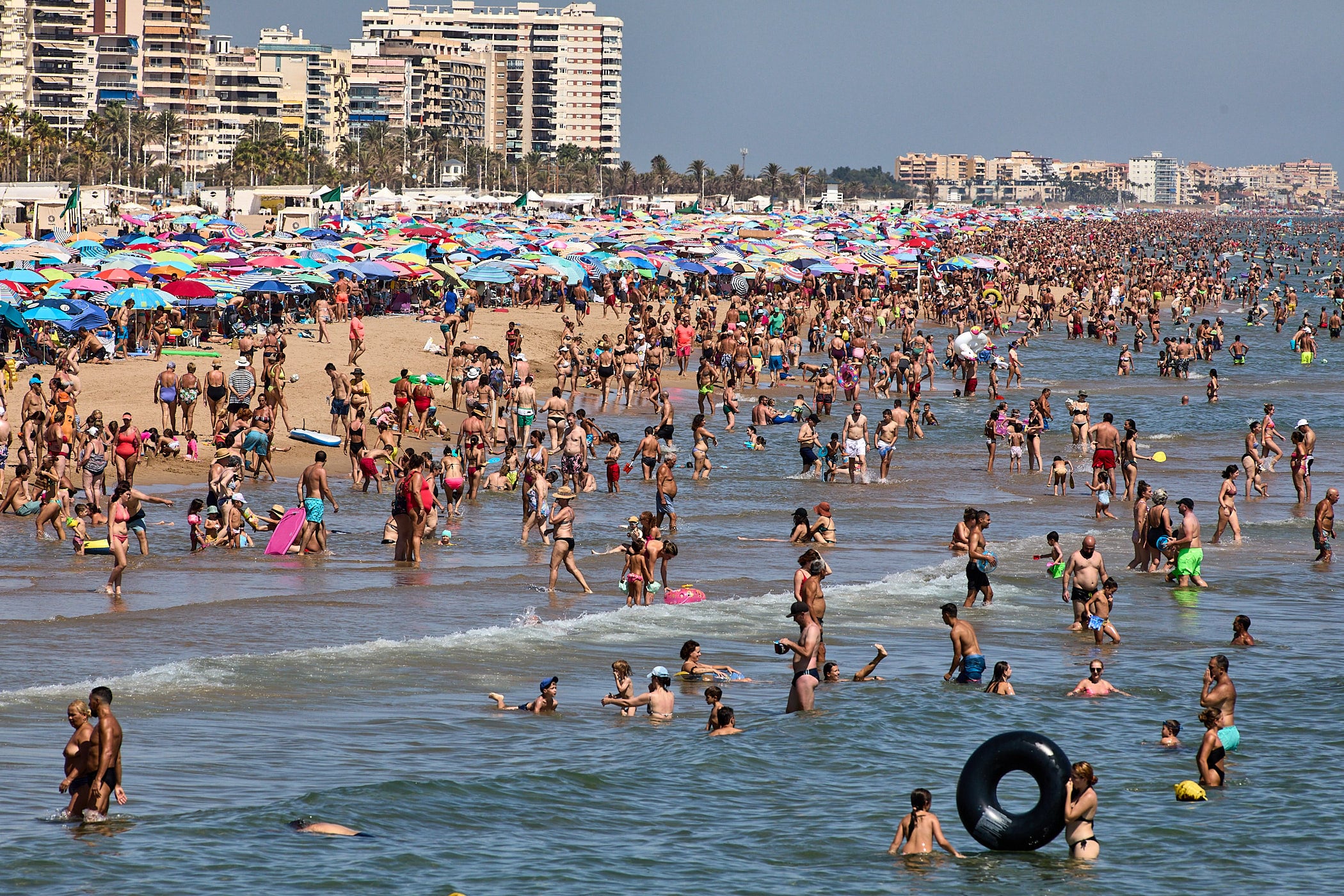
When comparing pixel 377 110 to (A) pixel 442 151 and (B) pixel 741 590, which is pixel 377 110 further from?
(B) pixel 741 590

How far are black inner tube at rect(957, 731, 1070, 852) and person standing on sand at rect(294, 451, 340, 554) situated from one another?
838cm

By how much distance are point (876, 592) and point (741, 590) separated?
4.41ft

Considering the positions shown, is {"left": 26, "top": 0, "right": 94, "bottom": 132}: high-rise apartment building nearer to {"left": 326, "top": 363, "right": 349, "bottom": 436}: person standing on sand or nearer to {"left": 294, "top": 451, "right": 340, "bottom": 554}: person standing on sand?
{"left": 326, "top": 363, "right": 349, "bottom": 436}: person standing on sand

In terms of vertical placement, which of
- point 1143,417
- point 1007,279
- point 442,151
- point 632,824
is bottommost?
point 632,824

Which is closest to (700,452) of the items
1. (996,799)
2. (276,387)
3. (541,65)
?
(276,387)

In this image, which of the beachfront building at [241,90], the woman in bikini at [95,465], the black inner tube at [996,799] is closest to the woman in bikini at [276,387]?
the woman in bikini at [95,465]

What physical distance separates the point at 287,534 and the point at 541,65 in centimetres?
16538

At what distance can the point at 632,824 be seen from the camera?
32.2 ft

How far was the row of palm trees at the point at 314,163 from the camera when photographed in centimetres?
8819

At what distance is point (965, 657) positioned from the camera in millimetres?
12352

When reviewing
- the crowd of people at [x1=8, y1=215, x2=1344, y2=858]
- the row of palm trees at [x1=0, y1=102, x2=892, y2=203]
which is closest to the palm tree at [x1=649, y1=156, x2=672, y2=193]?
the row of palm trees at [x1=0, y1=102, x2=892, y2=203]

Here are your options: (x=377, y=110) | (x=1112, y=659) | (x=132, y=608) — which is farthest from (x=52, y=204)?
(x=377, y=110)

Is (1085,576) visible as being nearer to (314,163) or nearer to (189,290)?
(189,290)

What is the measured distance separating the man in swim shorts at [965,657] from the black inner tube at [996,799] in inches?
113
